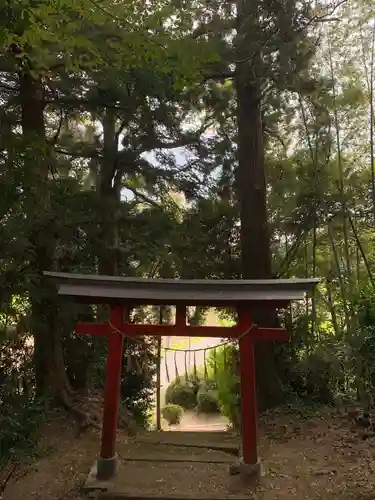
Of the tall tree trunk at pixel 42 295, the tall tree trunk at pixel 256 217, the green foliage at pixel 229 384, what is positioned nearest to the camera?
the tall tree trunk at pixel 42 295

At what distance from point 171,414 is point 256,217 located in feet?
25.5

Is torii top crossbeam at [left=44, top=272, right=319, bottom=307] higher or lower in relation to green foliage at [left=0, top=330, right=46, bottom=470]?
higher

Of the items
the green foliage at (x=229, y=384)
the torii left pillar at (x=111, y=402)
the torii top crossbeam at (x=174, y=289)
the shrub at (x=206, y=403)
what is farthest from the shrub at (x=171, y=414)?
the torii top crossbeam at (x=174, y=289)

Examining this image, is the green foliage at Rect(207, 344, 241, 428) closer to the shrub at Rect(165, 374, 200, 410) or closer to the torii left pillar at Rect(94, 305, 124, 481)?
the torii left pillar at Rect(94, 305, 124, 481)

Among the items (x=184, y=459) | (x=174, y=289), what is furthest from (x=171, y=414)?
(x=174, y=289)

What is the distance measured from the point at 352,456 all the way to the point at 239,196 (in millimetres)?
3915

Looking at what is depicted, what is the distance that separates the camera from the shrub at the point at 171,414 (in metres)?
13.0

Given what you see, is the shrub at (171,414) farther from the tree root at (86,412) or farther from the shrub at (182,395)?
the tree root at (86,412)

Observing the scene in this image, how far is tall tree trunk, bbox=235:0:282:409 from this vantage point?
6.98m

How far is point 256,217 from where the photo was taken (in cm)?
712

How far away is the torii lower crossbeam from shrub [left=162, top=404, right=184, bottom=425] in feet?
28.2

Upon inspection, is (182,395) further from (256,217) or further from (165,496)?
(165,496)

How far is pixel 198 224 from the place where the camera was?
718 centimetres

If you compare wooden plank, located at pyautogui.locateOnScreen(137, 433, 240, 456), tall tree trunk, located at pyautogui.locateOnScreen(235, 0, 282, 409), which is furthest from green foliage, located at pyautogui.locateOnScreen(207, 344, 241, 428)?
wooden plank, located at pyautogui.locateOnScreen(137, 433, 240, 456)
